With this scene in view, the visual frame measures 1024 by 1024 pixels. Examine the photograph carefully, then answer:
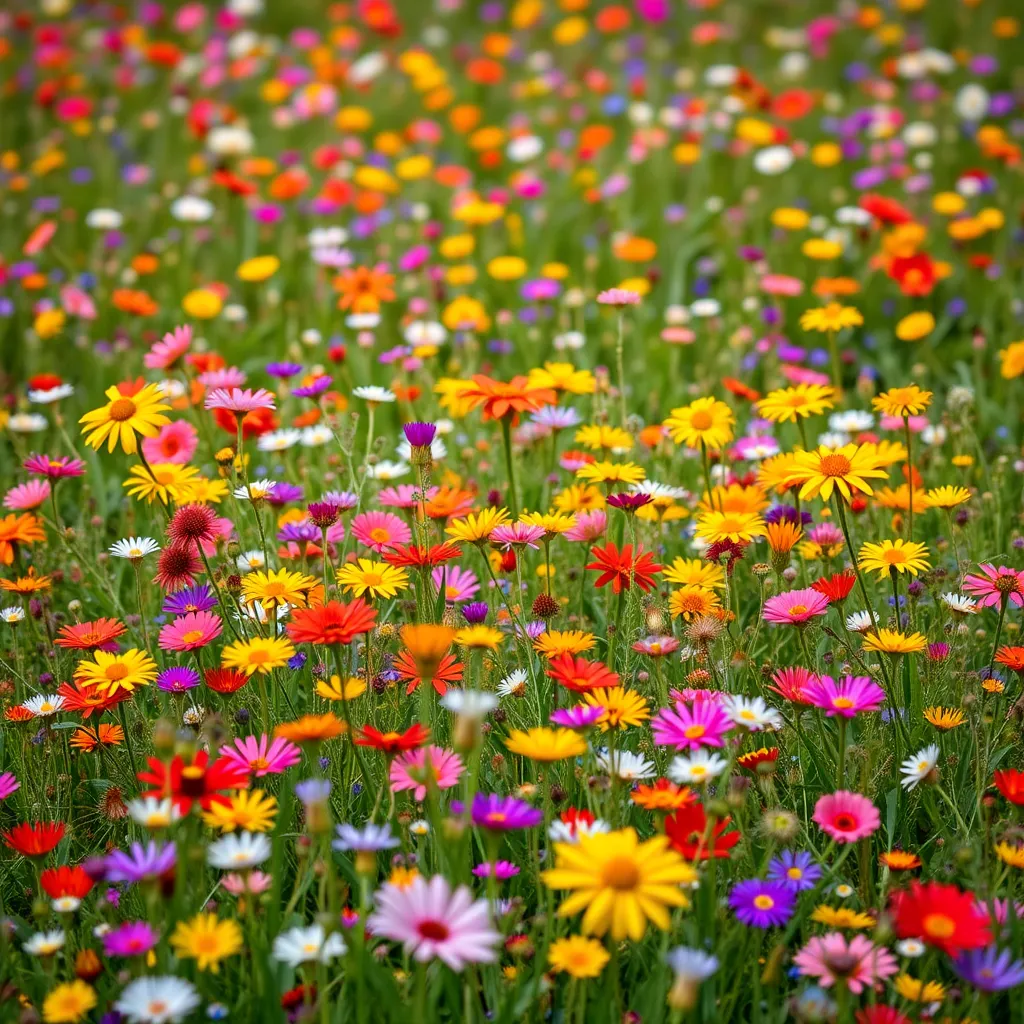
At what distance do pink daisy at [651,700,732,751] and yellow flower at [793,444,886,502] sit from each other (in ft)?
1.67

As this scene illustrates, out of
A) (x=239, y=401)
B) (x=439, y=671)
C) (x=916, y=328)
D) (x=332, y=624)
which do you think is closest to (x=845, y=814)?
(x=439, y=671)

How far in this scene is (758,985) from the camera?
1.47 meters

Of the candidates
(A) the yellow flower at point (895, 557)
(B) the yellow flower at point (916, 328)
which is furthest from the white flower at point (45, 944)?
(B) the yellow flower at point (916, 328)

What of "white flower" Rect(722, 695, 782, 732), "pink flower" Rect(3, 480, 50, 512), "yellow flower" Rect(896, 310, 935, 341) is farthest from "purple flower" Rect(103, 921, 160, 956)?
"yellow flower" Rect(896, 310, 935, 341)

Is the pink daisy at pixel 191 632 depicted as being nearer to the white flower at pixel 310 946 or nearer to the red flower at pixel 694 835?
the white flower at pixel 310 946

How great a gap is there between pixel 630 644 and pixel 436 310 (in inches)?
90.2

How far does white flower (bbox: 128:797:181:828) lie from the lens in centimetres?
138

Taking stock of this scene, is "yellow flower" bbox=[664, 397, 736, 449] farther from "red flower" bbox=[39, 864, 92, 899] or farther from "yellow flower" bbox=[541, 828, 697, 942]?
"red flower" bbox=[39, 864, 92, 899]

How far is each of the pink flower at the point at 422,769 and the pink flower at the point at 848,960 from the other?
0.50 m

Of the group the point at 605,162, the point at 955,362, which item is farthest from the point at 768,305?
the point at 605,162

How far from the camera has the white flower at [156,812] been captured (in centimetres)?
138

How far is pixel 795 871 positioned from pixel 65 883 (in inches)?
38.4

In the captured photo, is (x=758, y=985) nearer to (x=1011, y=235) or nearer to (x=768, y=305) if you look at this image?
(x=768, y=305)

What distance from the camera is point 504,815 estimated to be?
1437mm
